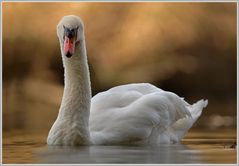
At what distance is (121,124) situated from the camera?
388 inches

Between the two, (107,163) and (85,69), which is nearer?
(107,163)

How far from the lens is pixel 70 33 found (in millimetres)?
9531

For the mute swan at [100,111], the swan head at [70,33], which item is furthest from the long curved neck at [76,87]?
the swan head at [70,33]

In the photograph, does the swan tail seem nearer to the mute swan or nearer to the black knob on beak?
the mute swan

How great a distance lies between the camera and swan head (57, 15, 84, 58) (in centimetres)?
939

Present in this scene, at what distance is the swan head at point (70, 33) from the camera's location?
30.8 feet

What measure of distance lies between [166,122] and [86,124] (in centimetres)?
113

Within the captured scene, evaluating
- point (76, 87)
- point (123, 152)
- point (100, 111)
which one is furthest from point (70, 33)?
point (123, 152)

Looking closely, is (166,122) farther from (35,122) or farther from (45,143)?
(35,122)

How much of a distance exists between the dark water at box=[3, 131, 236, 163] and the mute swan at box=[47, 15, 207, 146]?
0.22 metres

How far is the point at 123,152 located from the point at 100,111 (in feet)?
4.13

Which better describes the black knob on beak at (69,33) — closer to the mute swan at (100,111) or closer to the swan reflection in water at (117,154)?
the mute swan at (100,111)

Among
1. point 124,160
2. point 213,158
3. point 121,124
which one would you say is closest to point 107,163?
point 124,160

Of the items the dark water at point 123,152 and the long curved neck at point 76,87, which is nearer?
the dark water at point 123,152
